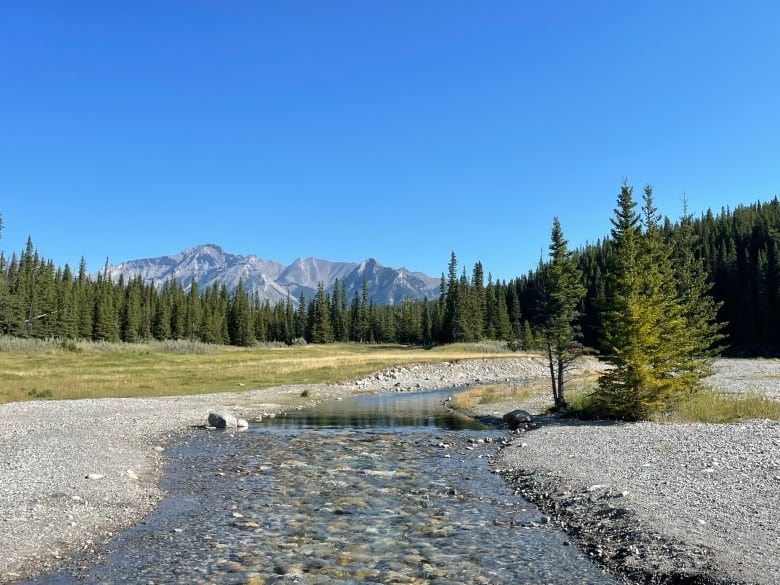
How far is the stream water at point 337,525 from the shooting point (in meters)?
10.5

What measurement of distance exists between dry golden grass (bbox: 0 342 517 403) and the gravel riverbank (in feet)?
50.3

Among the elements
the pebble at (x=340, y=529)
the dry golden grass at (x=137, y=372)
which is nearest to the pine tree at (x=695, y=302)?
the pebble at (x=340, y=529)

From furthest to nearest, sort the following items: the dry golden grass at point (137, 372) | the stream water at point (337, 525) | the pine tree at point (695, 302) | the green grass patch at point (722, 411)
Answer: the dry golden grass at point (137, 372), the pine tree at point (695, 302), the green grass patch at point (722, 411), the stream water at point (337, 525)

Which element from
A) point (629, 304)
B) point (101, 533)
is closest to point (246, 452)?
point (101, 533)

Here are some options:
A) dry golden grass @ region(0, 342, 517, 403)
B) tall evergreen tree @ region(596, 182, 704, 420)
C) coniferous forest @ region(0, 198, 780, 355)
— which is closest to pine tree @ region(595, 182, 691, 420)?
tall evergreen tree @ region(596, 182, 704, 420)

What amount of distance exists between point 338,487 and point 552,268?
73.2ft

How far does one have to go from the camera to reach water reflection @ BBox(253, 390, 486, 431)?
3102 cm

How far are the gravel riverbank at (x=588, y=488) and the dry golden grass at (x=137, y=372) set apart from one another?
15325mm

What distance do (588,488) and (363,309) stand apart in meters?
148

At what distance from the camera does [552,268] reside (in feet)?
113

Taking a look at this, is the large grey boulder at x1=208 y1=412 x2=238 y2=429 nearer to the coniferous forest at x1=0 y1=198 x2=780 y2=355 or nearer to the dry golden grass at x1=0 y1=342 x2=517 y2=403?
the dry golden grass at x1=0 y1=342 x2=517 y2=403

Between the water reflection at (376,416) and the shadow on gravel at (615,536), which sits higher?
the shadow on gravel at (615,536)

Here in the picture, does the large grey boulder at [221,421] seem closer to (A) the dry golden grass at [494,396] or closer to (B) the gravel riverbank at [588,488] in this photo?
(B) the gravel riverbank at [588,488]

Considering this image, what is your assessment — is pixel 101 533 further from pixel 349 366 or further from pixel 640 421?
pixel 349 366
